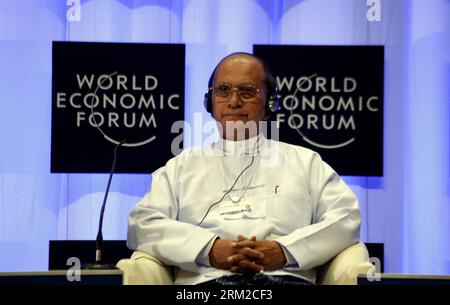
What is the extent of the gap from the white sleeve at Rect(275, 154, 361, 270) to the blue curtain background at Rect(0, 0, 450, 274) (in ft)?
3.45

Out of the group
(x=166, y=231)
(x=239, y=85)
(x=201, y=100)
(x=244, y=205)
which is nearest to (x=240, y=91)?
(x=239, y=85)

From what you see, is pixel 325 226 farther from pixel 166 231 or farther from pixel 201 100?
pixel 201 100

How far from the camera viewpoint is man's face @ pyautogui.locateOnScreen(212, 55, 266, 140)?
4176 millimetres

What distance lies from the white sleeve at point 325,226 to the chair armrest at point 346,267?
5 centimetres

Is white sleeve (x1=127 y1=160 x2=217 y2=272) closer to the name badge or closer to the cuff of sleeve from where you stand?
the name badge

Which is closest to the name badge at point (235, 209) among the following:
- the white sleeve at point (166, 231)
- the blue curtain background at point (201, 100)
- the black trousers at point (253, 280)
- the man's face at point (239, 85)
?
the white sleeve at point (166, 231)

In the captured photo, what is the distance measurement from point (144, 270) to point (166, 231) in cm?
27

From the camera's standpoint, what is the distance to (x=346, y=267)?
365 cm

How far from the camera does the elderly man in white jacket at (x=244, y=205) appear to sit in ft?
12.4

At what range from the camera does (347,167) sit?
5.10m

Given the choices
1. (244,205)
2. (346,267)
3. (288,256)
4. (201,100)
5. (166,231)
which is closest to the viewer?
(346,267)

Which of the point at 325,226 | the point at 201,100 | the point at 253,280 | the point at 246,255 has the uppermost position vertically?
the point at 201,100
